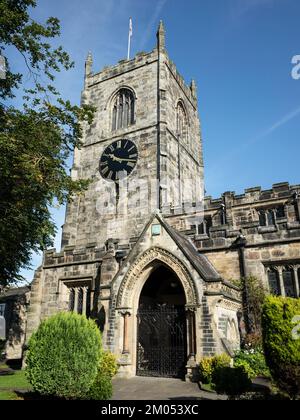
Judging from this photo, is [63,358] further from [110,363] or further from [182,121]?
[182,121]

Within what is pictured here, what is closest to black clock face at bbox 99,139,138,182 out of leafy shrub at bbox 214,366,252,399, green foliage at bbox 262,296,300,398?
Answer: leafy shrub at bbox 214,366,252,399

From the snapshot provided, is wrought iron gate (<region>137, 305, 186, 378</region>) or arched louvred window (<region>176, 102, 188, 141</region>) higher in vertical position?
arched louvred window (<region>176, 102, 188, 141</region>)

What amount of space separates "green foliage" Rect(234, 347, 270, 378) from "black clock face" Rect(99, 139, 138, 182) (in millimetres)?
19140

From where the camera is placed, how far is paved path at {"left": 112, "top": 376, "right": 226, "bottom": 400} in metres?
9.95

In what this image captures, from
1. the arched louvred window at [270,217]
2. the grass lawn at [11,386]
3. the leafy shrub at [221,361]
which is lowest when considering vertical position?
the grass lawn at [11,386]

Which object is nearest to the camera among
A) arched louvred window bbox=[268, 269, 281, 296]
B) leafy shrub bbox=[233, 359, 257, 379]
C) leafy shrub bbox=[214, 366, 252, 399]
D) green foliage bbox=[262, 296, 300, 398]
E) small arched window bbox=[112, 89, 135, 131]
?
green foliage bbox=[262, 296, 300, 398]

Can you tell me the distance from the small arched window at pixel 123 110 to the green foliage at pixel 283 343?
86.2 feet

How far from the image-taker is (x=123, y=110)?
109ft

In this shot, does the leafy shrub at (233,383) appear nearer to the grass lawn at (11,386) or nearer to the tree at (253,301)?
the tree at (253,301)

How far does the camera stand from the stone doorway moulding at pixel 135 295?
13.4 m

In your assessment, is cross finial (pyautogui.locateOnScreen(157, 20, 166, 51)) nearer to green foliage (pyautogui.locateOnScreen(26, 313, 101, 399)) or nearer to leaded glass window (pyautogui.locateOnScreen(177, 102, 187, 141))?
leaded glass window (pyautogui.locateOnScreen(177, 102, 187, 141))

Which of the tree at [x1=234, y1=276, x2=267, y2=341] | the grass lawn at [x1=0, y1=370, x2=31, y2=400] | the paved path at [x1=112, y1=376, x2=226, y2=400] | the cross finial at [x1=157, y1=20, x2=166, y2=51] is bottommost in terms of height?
the grass lawn at [x1=0, y1=370, x2=31, y2=400]

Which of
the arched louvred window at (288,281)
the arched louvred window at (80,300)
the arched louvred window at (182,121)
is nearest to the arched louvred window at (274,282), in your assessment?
the arched louvred window at (288,281)
